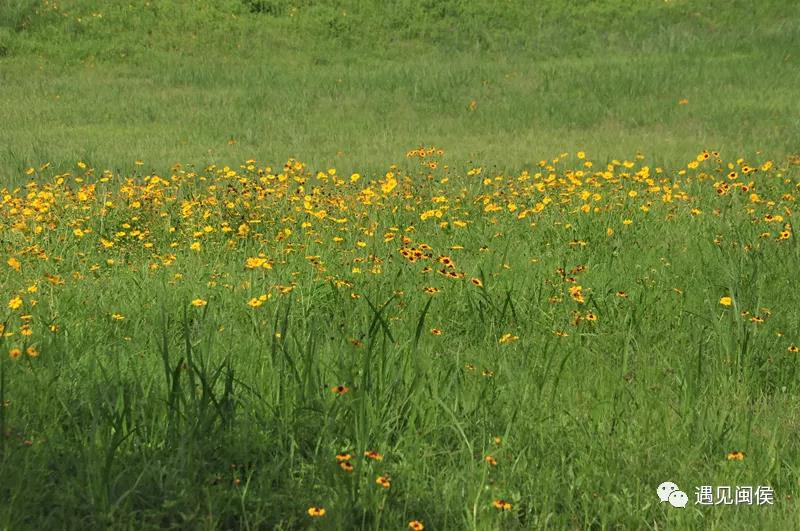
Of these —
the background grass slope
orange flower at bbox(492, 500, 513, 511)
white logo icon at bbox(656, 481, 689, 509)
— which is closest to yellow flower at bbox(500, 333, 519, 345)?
white logo icon at bbox(656, 481, 689, 509)

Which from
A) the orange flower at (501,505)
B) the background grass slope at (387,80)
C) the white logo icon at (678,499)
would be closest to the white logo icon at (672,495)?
the white logo icon at (678,499)

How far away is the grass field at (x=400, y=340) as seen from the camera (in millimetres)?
2646

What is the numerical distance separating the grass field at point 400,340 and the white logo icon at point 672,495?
25mm

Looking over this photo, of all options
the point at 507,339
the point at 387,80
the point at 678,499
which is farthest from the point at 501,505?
the point at 387,80

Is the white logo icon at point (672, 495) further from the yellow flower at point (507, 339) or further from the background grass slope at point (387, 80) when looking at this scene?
the background grass slope at point (387, 80)

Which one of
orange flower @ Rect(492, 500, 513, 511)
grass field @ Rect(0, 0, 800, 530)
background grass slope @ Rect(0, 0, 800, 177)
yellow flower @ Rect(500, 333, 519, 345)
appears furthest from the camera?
background grass slope @ Rect(0, 0, 800, 177)

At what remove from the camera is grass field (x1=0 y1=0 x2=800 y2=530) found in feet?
8.68

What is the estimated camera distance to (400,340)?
12.3 ft

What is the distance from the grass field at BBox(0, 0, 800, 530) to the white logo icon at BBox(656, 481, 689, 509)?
25 mm

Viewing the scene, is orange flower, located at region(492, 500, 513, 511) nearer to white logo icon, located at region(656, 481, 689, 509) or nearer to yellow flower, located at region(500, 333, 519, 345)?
white logo icon, located at region(656, 481, 689, 509)

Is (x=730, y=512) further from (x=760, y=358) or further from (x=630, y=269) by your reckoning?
(x=630, y=269)

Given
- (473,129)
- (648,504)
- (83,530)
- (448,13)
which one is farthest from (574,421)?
(448,13)

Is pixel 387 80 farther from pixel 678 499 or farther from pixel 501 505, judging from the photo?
pixel 501 505

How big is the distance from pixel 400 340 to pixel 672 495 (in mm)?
1352
